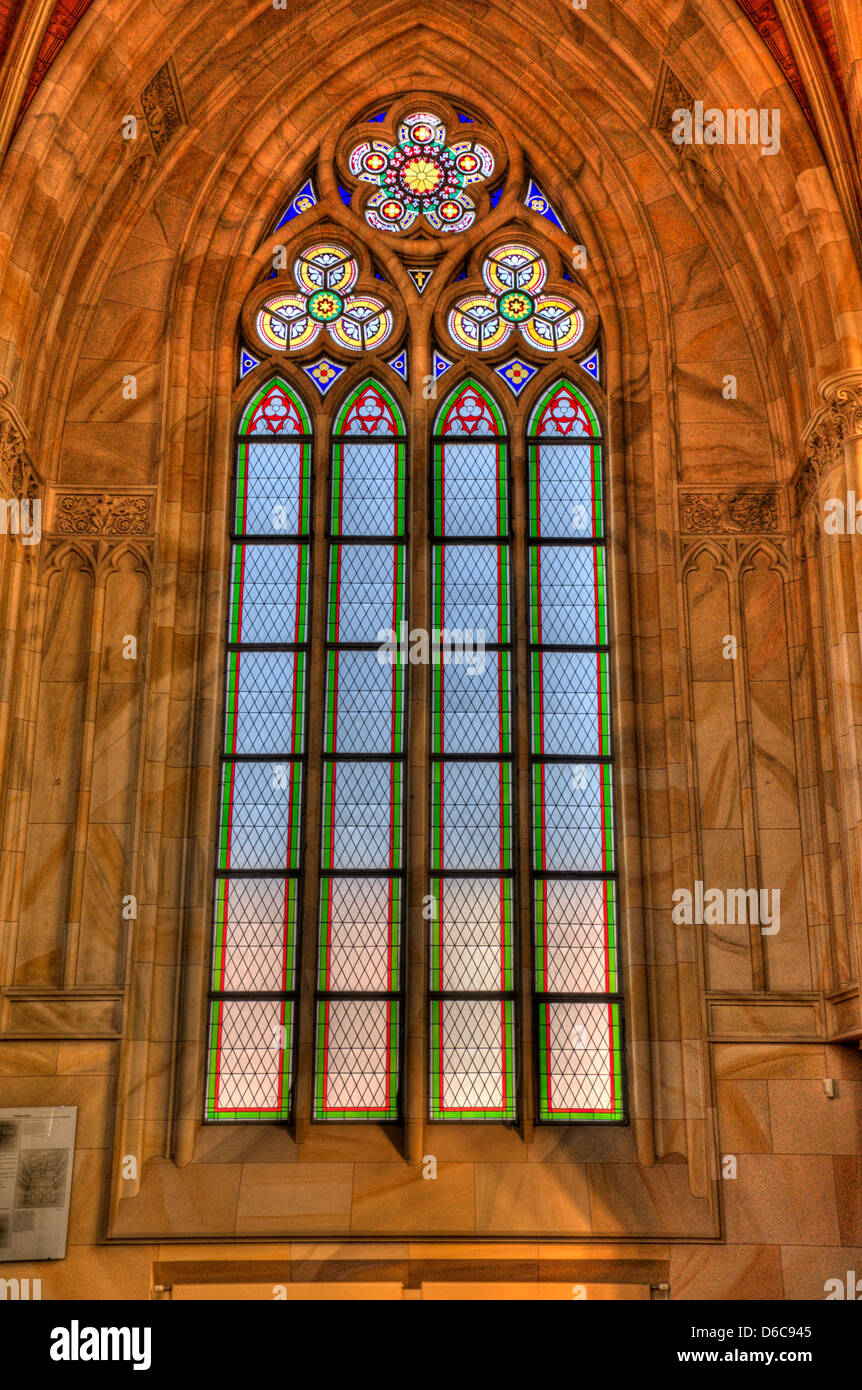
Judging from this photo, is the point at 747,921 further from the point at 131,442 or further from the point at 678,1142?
the point at 131,442

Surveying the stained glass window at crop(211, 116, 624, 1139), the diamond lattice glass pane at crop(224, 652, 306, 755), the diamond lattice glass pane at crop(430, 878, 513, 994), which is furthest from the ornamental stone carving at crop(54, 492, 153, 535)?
the diamond lattice glass pane at crop(430, 878, 513, 994)

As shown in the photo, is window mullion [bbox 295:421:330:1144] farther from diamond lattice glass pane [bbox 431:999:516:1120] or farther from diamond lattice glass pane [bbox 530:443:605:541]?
diamond lattice glass pane [bbox 530:443:605:541]

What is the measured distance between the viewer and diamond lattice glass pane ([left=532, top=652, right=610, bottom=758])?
11680mm

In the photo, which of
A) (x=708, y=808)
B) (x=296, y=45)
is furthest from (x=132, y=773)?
(x=296, y=45)

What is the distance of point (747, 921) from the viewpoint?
10953mm

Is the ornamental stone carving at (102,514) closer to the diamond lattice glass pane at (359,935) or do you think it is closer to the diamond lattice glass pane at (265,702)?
the diamond lattice glass pane at (265,702)

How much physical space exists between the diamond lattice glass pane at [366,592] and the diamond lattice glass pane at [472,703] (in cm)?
60

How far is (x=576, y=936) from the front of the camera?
36.8 feet

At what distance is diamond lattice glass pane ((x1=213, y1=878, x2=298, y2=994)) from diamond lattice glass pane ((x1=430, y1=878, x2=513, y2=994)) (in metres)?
1.12

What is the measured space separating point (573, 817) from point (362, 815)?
169 centimetres

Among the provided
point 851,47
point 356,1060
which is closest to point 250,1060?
point 356,1060

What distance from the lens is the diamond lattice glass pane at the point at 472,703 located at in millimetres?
11672

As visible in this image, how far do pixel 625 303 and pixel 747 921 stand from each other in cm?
554

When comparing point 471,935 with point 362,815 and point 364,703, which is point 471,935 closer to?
point 362,815
